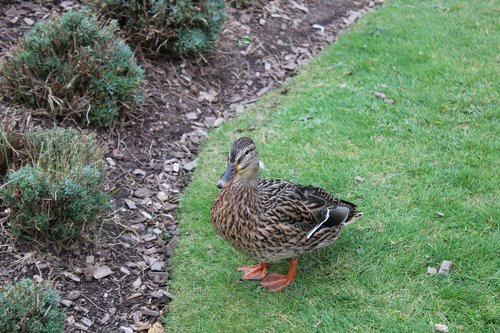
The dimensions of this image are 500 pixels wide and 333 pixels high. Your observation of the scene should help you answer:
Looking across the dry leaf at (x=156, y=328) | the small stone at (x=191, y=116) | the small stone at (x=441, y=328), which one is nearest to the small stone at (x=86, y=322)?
the dry leaf at (x=156, y=328)

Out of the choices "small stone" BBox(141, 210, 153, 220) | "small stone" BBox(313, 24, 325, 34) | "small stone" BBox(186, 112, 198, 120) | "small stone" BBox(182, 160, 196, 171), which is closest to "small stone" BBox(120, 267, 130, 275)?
"small stone" BBox(141, 210, 153, 220)

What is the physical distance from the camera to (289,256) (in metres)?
4.54

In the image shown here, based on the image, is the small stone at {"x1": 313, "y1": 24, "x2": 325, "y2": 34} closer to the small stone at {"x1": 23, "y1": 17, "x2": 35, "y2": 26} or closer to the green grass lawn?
the green grass lawn

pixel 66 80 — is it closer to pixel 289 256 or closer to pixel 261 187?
pixel 261 187

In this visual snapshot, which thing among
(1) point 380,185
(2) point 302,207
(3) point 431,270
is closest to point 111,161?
(2) point 302,207

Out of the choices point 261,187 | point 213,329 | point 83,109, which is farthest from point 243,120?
point 213,329

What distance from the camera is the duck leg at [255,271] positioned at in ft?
15.5

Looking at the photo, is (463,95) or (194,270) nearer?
(194,270)

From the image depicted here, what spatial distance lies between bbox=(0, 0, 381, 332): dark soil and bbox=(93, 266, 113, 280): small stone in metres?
0.01

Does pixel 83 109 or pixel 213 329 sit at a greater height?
pixel 83 109

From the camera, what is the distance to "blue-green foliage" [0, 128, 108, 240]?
4.56 meters

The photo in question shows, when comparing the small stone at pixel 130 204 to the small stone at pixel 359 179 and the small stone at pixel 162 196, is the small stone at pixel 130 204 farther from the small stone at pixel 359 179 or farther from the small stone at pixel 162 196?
the small stone at pixel 359 179

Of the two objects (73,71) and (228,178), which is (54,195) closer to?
(228,178)

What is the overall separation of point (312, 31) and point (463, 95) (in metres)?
2.55
